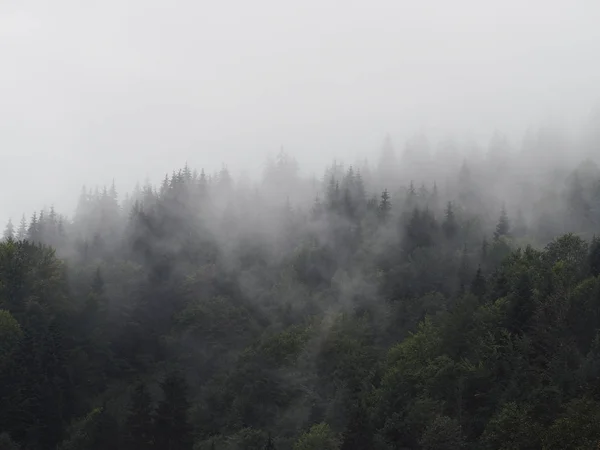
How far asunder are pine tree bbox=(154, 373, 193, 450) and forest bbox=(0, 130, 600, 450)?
0.22m

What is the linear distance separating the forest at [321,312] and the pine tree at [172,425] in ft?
0.72

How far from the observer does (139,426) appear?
284ft

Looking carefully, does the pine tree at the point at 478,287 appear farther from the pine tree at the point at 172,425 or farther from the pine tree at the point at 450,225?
the pine tree at the point at 172,425

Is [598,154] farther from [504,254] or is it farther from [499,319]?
[499,319]

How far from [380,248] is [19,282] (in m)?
63.6

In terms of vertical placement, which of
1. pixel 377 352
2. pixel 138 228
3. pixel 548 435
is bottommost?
pixel 548 435

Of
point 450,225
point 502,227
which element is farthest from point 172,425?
point 502,227

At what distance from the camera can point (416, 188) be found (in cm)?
17200

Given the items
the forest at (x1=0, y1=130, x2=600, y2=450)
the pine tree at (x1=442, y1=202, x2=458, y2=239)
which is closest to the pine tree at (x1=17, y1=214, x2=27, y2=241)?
the forest at (x1=0, y1=130, x2=600, y2=450)

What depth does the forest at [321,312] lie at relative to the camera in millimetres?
86125

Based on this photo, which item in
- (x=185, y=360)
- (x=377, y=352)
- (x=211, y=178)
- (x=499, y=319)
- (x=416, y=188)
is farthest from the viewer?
(x=211, y=178)

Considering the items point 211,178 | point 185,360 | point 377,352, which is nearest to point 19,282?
point 185,360

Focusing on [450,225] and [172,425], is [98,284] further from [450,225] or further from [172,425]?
[450,225]

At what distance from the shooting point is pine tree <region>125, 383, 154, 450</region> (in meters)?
86.0
